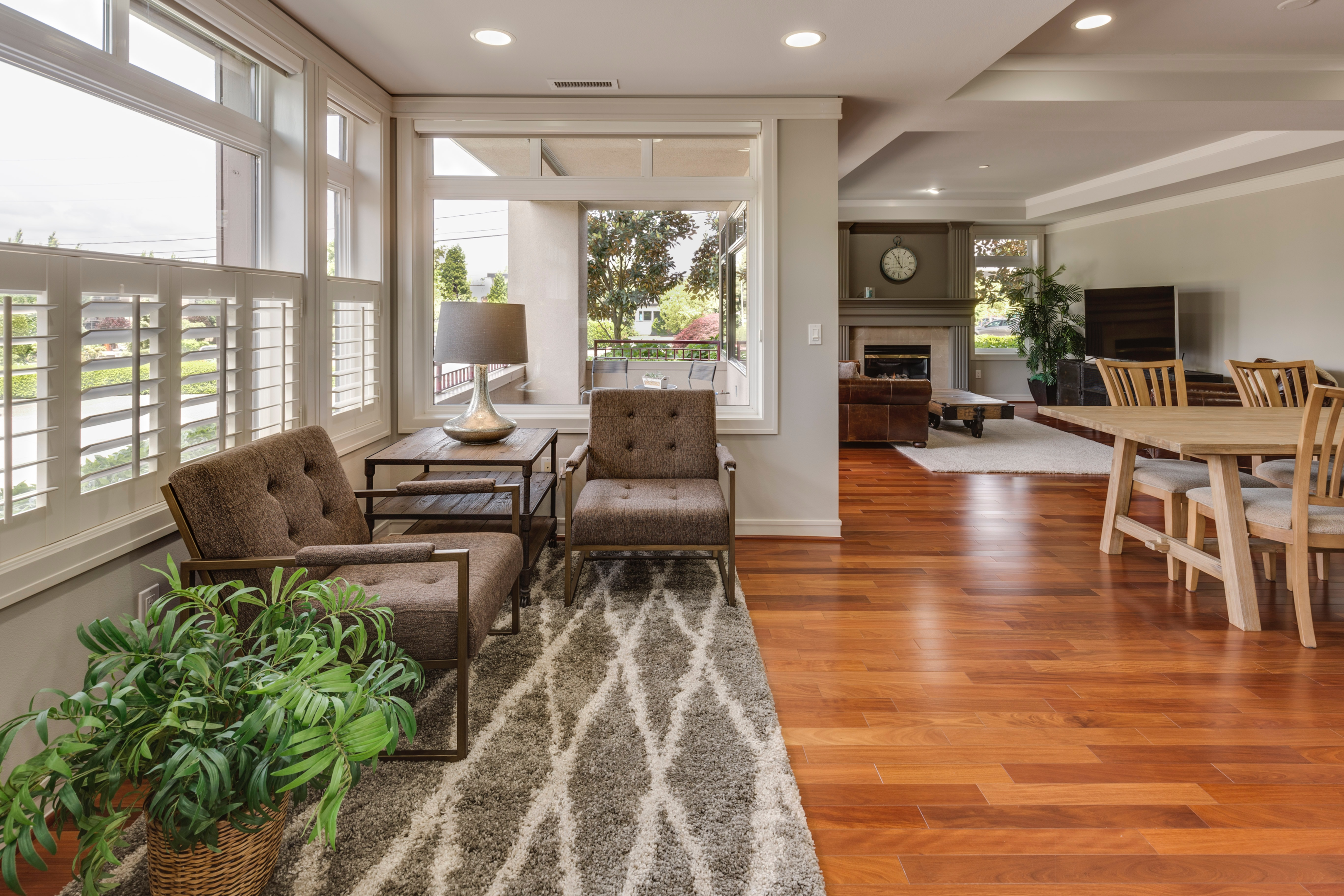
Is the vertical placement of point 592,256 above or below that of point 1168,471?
above

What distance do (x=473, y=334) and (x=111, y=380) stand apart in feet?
4.98

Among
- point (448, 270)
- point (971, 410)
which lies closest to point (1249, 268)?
point (971, 410)

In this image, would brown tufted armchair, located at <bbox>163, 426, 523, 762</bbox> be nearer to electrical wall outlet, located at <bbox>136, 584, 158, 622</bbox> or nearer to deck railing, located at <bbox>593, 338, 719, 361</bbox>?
electrical wall outlet, located at <bbox>136, 584, 158, 622</bbox>

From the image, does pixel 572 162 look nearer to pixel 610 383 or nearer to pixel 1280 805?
pixel 610 383

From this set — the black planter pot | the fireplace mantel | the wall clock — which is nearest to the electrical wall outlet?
the fireplace mantel

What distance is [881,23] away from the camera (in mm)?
3164

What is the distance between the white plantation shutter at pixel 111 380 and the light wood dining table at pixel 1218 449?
10.6 feet

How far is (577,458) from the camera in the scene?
360 cm

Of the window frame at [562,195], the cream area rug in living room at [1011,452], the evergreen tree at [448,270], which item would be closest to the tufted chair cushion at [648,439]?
the window frame at [562,195]

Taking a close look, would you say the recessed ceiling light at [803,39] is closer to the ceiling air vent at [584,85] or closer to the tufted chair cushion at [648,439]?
the ceiling air vent at [584,85]

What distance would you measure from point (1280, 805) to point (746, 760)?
4.15 feet

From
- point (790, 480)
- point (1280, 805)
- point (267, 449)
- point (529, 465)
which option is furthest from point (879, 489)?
point (267, 449)

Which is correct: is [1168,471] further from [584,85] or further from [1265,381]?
[584,85]

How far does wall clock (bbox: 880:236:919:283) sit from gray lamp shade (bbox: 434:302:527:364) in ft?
25.8
